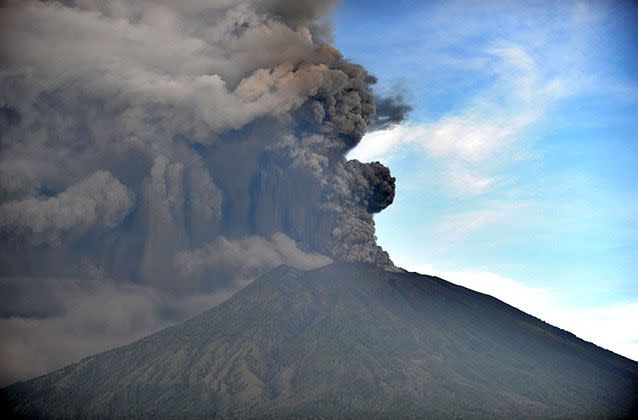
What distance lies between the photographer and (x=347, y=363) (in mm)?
134000

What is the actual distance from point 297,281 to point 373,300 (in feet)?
44.2

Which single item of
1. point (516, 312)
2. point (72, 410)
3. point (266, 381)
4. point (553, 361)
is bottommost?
point (72, 410)

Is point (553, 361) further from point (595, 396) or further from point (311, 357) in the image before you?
point (311, 357)

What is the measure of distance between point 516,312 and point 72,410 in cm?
8090

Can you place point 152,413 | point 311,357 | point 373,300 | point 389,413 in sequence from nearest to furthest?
point 389,413 → point 152,413 → point 311,357 → point 373,300

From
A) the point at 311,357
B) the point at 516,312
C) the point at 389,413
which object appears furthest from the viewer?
the point at 516,312

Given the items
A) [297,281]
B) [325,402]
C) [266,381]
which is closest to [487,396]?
[325,402]

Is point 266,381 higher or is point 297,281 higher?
point 297,281

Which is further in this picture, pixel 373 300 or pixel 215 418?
pixel 373 300

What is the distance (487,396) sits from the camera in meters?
125

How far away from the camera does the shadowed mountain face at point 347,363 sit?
124m

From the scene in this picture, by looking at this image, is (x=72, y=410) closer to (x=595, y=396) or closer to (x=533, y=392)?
(x=533, y=392)

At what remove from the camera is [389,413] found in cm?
11812

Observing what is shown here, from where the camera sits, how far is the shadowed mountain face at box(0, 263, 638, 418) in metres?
124
